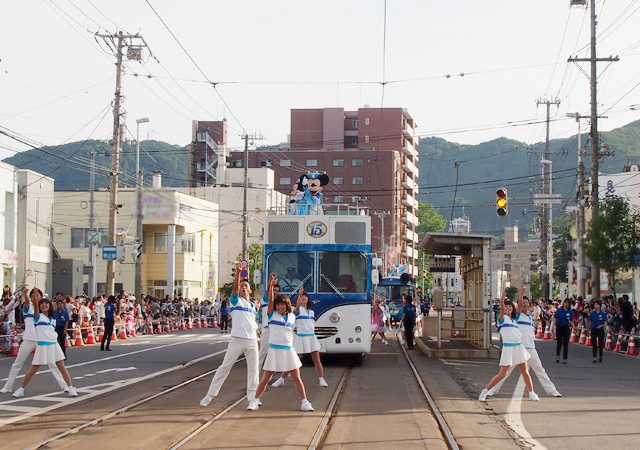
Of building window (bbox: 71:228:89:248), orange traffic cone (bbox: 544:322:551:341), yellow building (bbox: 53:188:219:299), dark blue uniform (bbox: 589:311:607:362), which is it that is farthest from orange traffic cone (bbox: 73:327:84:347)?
building window (bbox: 71:228:89:248)

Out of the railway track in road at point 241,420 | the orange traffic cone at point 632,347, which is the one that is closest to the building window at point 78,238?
the orange traffic cone at point 632,347

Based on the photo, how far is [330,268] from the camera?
19672mm

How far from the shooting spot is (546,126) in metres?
63.3

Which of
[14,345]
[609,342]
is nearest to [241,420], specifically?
[14,345]

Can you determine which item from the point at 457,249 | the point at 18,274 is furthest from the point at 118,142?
the point at 457,249

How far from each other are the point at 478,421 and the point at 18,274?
1187 inches

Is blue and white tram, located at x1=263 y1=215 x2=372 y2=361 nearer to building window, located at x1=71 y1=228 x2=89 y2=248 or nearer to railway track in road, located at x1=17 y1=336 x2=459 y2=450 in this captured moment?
railway track in road, located at x1=17 y1=336 x2=459 y2=450

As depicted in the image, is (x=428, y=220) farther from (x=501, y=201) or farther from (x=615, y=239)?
(x=501, y=201)

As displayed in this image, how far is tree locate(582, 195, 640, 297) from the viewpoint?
32969mm

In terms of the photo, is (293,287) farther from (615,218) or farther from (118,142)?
(615,218)

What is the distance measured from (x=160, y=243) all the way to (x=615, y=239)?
31.0 meters

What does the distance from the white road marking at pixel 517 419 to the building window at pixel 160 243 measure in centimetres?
4039

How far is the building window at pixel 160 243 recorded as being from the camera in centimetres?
5372

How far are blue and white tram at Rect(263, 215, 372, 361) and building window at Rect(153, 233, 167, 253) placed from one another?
114ft
